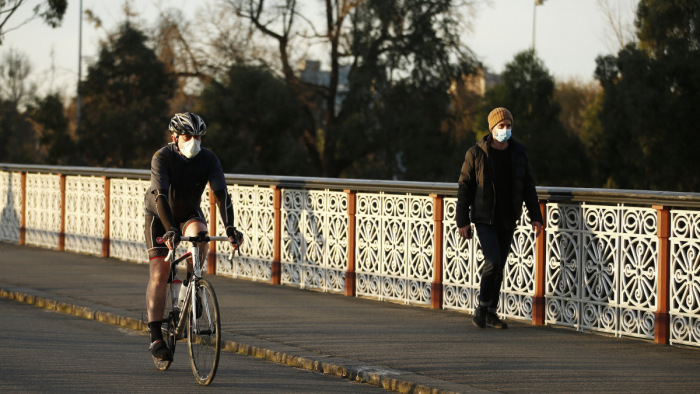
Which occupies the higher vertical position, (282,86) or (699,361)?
(282,86)

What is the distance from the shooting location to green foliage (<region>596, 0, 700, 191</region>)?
35000 mm

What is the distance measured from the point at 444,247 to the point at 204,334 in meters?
4.36

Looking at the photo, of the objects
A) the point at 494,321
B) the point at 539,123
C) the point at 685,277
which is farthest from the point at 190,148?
the point at 539,123

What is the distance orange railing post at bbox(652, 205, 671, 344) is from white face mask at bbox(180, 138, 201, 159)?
3887mm

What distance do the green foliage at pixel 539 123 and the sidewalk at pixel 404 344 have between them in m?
25.8

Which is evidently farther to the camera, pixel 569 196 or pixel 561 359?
pixel 569 196

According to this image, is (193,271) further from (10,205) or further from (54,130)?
(54,130)

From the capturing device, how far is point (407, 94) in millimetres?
42688

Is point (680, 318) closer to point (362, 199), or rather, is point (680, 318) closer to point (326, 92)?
point (362, 199)

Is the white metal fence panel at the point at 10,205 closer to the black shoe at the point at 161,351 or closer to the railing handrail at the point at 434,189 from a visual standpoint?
the railing handrail at the point at 434,189

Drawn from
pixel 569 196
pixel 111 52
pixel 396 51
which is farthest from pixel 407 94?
pixel 569 196

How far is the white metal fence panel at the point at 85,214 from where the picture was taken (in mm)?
16650

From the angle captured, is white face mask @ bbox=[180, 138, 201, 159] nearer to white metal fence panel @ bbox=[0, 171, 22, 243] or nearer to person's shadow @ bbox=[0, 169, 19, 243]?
white metal fence panel @ bbox=[0, 171, 22, 243]

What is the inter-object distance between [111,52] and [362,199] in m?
35.9
